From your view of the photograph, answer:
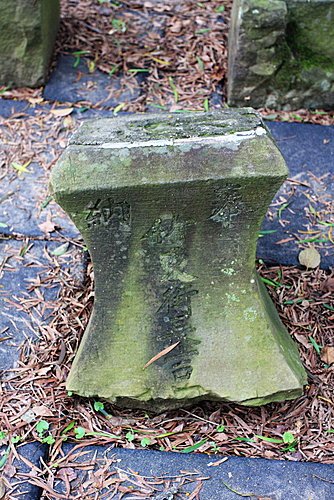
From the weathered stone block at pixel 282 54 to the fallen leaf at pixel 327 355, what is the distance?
1602 millimetres

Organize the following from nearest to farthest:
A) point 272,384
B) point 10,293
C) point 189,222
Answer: point 189,222 < point 272,384 < point 10,293

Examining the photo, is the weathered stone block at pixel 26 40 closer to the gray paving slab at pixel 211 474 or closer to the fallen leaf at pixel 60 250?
the fallen leaf at pixel 60 250

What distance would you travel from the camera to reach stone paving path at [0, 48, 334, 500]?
7.00 ft

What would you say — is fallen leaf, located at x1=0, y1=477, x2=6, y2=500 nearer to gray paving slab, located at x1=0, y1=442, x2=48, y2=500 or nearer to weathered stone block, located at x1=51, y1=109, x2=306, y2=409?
gray paving slab, located at x1=0, y1=442, x2=48, y2=500

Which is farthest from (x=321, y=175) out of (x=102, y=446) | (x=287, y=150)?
(x=102, y=446)

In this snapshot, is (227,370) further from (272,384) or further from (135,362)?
(135,362)

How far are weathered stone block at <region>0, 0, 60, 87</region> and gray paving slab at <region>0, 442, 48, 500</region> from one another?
85.9 inches

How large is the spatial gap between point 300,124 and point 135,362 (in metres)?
1.87

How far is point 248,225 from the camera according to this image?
2.05 meters

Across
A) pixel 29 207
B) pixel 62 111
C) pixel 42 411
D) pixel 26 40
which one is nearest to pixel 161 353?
pixel 42 411

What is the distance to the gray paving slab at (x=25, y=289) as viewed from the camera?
100 inches

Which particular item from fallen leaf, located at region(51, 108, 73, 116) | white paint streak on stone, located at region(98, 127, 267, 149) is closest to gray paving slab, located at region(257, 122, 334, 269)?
white paint streak on stone, located at region(98, 127, 267, 149)

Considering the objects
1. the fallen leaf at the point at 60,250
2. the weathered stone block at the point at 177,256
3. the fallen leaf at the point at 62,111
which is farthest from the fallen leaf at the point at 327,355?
the fallen leaf at the point at 62,111

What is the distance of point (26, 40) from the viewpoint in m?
3.54
